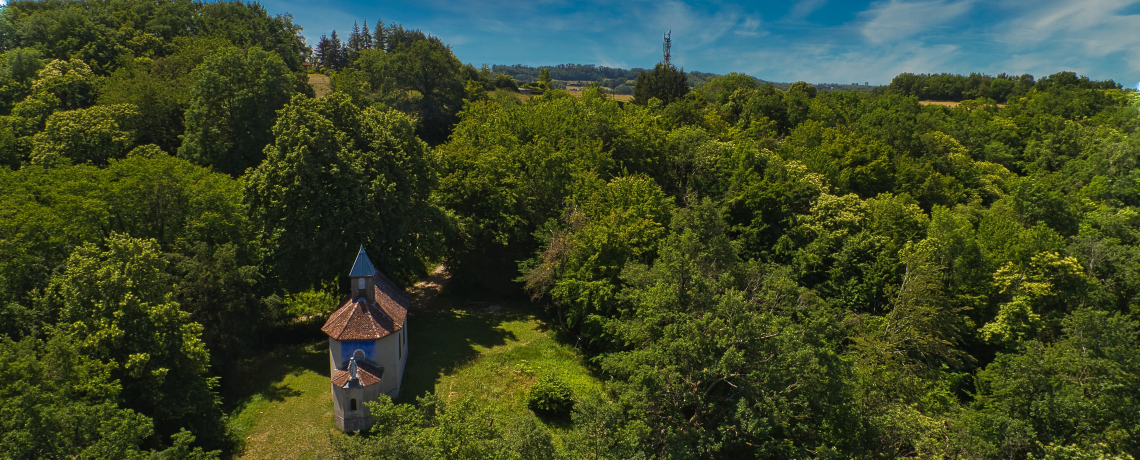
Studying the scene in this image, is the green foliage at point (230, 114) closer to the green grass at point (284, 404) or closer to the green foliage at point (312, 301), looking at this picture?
the green foliage at point (312, 301)

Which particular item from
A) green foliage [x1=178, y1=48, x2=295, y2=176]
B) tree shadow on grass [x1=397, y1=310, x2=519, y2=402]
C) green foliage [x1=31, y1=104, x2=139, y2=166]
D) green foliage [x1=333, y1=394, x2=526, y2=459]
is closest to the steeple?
tree shadow on grass [x1=397, y1=310, x2=519, y2=402]

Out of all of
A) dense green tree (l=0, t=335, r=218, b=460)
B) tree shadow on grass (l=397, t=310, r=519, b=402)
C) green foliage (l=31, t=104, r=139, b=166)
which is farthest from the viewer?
green foliage (l=31, t=104, r=139, b=166)

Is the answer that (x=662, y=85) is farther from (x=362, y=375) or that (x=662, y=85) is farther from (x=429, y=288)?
(x=362, y=375)

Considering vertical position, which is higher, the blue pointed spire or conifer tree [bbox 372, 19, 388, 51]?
conifer tree [bbox 372, 19, 388, 51]

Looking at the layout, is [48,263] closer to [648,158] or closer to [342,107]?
[342,107]

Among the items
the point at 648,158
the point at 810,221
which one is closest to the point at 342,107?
the point at 648,158

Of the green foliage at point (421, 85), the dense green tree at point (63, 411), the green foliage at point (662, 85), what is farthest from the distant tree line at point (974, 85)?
the dense green tree at point (63, 411)

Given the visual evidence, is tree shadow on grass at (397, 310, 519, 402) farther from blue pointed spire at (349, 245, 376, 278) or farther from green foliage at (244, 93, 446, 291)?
blue pointed spire at (349, 245, 376, 278)
